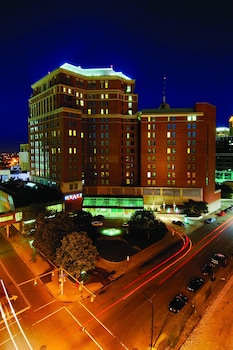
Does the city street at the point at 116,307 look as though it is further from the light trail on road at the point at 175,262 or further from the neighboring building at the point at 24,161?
the neighboring building at the point at 24,161

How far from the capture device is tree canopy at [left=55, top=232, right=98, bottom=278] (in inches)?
1409

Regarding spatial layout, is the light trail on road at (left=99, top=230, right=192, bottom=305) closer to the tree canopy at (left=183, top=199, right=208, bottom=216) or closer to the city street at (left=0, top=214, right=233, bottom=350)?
the city street at (left=0, top=214, right=233, bottom=350)

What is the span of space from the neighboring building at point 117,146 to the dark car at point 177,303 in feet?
147

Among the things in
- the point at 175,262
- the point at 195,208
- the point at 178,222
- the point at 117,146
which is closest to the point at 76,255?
the point at 175,262

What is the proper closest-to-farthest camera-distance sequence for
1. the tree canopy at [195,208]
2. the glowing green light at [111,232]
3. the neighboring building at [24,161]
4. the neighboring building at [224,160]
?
the glowing green light at [111,232] → the tree canopy at [195,208] → the neighboring building at [224,160] → the neighboring building at [24,161]

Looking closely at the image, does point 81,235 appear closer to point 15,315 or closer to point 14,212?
point 15,315

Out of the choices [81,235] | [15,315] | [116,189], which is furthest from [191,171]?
[15,315]

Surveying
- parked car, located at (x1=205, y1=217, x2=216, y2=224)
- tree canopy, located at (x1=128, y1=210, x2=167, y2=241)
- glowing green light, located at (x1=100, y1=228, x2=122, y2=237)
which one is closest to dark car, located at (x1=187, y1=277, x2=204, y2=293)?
tree canopy, located at (x1=128, y1=210, x2=167, y2=241)

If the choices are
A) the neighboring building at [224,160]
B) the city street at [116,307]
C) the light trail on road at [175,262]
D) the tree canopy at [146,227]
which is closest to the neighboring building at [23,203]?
the city street at [116,307]

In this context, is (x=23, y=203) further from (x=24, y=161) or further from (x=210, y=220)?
(x=24, y=161)

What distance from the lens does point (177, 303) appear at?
1265 inches

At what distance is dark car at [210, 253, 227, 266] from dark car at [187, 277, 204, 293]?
7878mm

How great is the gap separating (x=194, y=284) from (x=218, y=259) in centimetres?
1176

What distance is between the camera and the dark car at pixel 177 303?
31312mm
